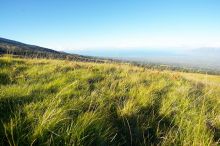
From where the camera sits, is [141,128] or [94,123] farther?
[141,128]

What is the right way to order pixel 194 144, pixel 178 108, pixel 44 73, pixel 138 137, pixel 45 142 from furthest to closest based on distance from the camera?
pixel 44 73, pixel 178 108, pixel 138 137, pixel 194 144, pixel 45 142

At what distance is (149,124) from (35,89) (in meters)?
2.55

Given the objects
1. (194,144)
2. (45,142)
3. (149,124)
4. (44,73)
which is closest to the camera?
(45,142)

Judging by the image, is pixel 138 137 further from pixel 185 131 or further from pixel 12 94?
pixel 12 94

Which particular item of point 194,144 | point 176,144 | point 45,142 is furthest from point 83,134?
point 194,144

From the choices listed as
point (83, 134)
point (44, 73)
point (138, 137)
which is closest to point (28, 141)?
point (83, 134)

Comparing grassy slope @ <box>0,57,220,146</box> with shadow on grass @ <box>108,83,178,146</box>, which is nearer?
grassy slope @ <box>0,57,220,146</box>

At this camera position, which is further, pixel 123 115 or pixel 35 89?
pixel 35 89

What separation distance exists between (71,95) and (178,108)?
7.18ft

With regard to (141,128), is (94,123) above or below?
above

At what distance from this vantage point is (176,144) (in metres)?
3.15

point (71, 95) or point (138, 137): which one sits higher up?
point (71, 95)

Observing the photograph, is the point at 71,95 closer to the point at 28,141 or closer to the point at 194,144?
the point at 28,141

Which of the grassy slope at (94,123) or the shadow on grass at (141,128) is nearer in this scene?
the grassy slope at (94,123)
